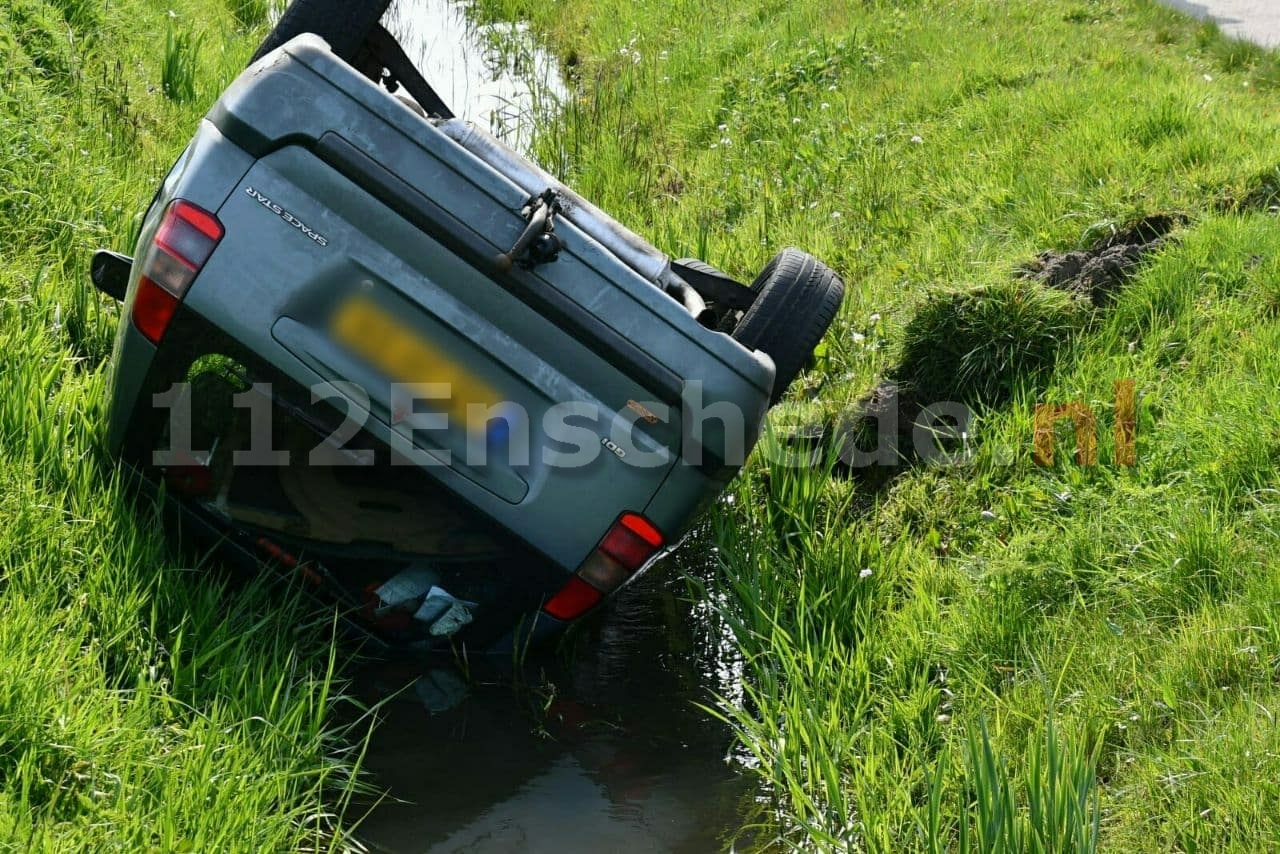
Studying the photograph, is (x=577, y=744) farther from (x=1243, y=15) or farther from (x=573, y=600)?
(x=1243, y=15)

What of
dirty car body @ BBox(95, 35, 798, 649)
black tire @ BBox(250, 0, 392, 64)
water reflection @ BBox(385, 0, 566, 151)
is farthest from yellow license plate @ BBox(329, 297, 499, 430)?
water reflection @ BBox(385, 0, 566, 151)

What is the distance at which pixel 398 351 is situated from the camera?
3.48m

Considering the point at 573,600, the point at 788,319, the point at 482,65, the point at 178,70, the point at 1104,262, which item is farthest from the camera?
the point at 482,65

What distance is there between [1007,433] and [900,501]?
0.46 metres

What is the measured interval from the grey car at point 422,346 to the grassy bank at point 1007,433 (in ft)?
2.78

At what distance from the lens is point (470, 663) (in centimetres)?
407

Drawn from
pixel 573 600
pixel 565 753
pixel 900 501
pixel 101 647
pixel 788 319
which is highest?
pixel 788 319

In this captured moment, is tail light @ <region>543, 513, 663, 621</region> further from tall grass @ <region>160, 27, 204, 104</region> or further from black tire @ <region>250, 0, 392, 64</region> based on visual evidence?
tall grass @ <region>160, 27, 204, 104</region>

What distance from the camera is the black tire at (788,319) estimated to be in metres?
4.19

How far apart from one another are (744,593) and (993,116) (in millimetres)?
3964

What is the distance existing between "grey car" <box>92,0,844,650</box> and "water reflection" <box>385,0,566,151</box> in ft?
17.1

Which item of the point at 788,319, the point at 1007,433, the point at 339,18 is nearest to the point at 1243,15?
the point at 1007,433

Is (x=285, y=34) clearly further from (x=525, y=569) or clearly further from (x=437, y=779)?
(x=437, y=779)

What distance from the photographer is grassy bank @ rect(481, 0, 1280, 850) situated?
3457 mm
